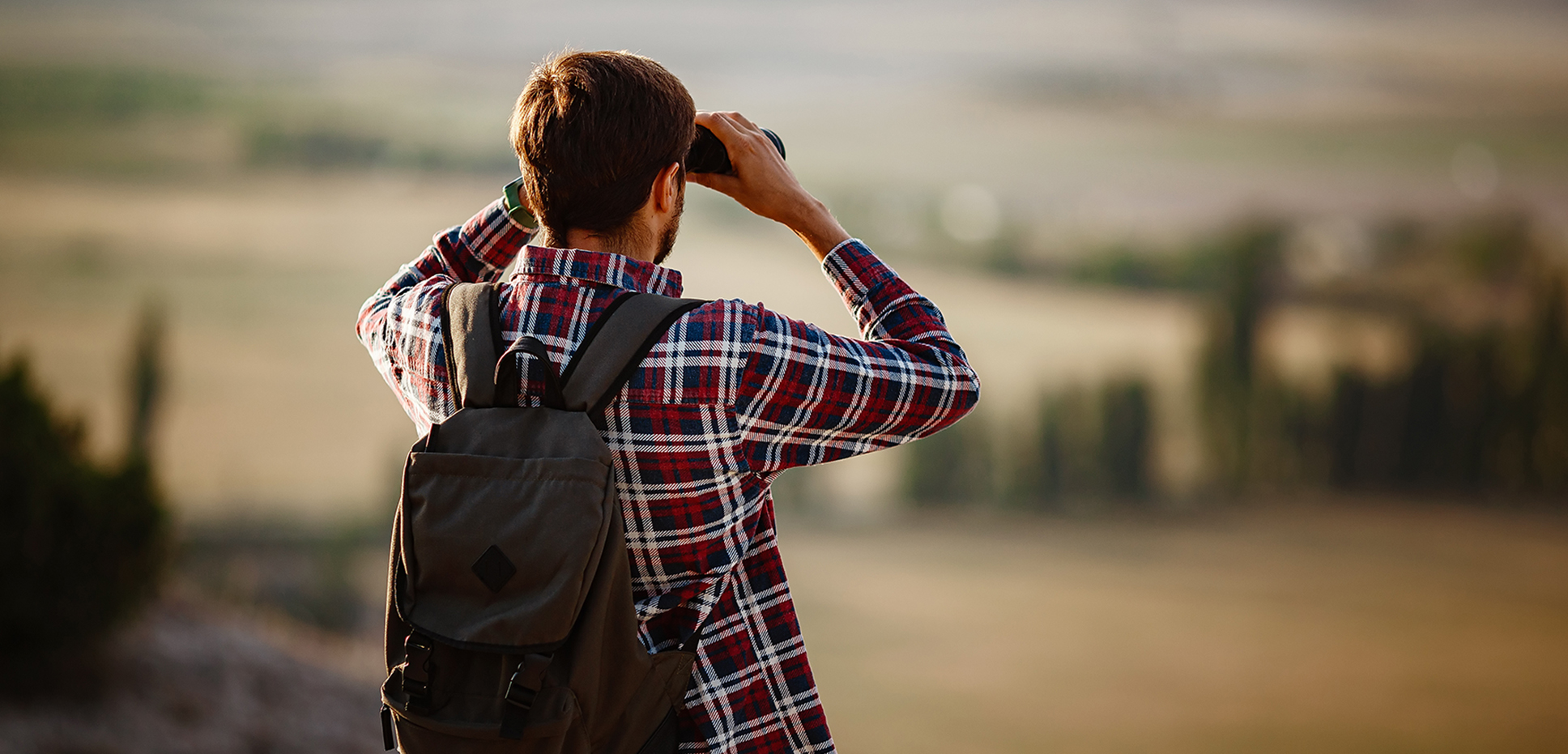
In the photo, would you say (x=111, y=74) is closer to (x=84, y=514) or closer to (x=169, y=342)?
(x=169, y=342)

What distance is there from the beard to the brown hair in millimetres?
47

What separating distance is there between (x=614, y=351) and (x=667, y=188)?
0.17 meters

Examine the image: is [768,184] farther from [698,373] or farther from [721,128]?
[698,373]

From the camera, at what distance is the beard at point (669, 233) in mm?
976

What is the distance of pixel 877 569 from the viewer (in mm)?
4125

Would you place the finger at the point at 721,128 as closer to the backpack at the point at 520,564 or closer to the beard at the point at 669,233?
the beard at the point at 669,233

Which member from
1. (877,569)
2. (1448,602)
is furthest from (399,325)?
(1448,602)

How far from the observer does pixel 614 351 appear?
0.85 metres

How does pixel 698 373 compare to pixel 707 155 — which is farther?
pixel 707 155

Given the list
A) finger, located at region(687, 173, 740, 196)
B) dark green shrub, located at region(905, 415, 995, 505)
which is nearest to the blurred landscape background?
dark green shrub, located at region(905, 415, 995, 505)

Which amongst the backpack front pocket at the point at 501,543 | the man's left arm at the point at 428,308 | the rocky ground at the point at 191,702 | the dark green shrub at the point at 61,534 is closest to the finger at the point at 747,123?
the man's left arm at the point at 428,308

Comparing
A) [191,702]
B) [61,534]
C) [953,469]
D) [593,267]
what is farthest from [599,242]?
[953,469]

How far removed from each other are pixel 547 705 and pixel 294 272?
4209 millimetres

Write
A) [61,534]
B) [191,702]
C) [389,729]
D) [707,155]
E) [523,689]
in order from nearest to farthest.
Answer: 1. [523,689]
2. [389,729]
3. [707,155]
4. [61,534]
5. [191,702]
